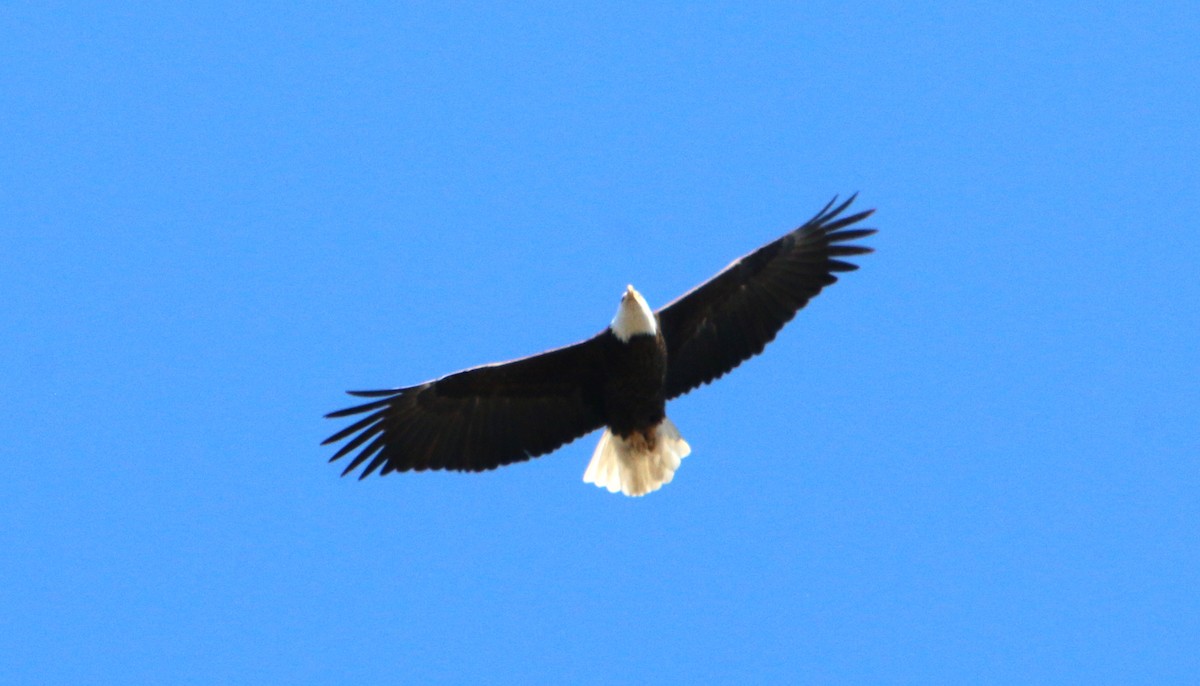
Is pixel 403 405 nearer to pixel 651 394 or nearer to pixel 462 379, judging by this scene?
pixel 462 379

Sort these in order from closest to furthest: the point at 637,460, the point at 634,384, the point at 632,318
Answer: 1. the point at 632,318
2. the point at 634,384
3. the point at 637,460

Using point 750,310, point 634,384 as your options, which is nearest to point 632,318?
point 634,384

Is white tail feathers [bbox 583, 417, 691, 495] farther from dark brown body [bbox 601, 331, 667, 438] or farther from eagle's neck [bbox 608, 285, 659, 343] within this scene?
eagle's neck [bbox 608, 285, 659, 343]

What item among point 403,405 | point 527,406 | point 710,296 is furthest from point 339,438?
point 710,296

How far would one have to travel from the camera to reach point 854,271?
9406mm

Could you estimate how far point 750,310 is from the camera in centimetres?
934

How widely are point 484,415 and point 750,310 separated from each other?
76.3 inches

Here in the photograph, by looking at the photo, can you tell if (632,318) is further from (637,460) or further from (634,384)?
(637,460)

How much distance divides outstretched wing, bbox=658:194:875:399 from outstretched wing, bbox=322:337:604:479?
0.66 m

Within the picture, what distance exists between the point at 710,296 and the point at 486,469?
1.90 metres

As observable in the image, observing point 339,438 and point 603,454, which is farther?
point 603,454

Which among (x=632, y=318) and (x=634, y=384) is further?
(x=634, y=384)

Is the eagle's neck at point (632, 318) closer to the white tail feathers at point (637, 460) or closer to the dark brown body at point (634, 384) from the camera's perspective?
the dark brown body at point (634, 384)

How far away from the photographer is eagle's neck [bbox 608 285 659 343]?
8719mm
